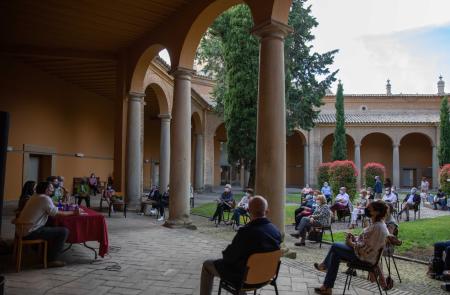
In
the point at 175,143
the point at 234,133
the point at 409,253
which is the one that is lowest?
the point at 409,253

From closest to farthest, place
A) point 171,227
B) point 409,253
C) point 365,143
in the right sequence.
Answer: point 409,253, point 171,227, point 365,143

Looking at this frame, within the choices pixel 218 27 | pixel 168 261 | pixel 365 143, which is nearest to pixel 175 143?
pixel 168 261

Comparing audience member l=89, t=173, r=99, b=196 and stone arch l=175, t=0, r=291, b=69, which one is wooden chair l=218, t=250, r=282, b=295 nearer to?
stone arch l=175, t=0, r=291, b=69

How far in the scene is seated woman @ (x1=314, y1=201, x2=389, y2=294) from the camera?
4.46 metres

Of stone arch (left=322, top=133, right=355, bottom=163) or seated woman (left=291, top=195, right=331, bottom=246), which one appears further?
stone arch (left=322, top=133, right=355, bottom=163)

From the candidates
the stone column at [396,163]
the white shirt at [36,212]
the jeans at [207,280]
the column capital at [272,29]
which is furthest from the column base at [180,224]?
the stone column at [396,163]

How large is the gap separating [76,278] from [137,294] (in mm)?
1077

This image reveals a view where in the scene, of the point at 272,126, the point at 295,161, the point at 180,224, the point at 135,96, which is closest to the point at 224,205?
the point at 180,224

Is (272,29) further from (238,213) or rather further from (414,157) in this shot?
(414,157)

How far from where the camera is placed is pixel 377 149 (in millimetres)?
33094

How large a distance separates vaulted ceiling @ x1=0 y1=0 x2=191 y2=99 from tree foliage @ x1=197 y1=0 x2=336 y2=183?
20.6 ft

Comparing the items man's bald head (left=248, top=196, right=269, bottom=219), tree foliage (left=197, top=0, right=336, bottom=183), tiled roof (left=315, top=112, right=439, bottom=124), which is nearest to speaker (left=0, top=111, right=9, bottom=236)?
man's bald head (left=248, top=196, right=269, bottom=219)

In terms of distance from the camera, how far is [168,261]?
228 inches

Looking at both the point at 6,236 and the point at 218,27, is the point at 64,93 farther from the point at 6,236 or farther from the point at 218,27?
the point at 6,236
